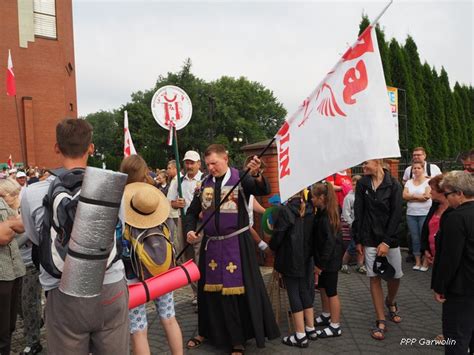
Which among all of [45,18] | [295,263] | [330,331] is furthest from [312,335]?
[45,18]

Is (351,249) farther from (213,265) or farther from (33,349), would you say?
(33,349)

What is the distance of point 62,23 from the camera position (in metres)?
28.1

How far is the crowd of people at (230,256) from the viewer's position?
2262 mm

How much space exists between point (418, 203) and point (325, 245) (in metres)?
3.58

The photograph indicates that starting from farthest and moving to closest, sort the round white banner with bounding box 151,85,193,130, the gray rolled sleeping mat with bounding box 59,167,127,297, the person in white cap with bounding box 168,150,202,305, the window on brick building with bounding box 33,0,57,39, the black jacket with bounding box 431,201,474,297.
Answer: the window on brick building with bounding box 33,0,57,39, the person in white cap with bounding box 168,150,202,305, the round white banner with bounding box 151,85,193,130, the black jacket with bounding box 431,201,474,297, the gray rolled sleeping mat with bounding box 59,167,127,297

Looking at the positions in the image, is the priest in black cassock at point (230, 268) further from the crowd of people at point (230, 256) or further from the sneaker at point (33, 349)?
the sneaker at point (33, 349)

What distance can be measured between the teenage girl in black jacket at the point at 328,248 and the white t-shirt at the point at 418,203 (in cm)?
320

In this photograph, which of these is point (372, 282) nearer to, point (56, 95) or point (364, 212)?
point (364, 212)

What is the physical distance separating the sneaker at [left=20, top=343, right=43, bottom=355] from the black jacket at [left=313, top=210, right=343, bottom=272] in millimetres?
2932

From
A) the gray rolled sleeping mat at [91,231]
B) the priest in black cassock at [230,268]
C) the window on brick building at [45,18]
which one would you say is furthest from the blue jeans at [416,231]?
the window on brick building at [45,18]

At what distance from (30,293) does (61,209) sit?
8.96 ft

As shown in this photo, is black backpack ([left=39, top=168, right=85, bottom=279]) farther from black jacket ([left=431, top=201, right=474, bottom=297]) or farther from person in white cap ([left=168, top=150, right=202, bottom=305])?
person in white cap ([left=168, top=150, right=202, bottom=305])

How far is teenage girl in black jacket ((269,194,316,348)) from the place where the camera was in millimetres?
4148

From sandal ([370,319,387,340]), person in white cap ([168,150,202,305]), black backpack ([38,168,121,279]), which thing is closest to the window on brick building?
person in white cap ([168,150,202,305])
